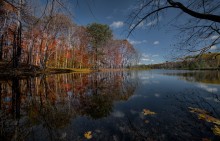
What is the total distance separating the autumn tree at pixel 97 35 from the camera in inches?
1378

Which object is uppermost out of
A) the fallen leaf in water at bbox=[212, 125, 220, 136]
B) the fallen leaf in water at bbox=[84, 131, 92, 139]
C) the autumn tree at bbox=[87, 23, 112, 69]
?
the autumn tree at bbox=[87, 23, 112, 69]

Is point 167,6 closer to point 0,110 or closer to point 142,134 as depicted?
point 142,134

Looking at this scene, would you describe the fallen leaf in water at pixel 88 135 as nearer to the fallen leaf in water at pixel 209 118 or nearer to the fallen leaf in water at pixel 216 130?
the fallen leaf in water at pixel 216 130

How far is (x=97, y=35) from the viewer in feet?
115

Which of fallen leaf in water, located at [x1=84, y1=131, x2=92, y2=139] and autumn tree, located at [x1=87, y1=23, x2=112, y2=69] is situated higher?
autumn tree, located at [x1=87, y1=23, x2=112, y2=69]

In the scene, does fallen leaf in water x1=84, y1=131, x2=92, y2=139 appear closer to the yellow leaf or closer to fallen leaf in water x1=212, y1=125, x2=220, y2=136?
the yellow leaf

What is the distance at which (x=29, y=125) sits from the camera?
292cm

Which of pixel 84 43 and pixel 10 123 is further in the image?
pixel 84 43

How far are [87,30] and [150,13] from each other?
3492 cm

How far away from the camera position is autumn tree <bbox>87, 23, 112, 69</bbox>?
35000 mm

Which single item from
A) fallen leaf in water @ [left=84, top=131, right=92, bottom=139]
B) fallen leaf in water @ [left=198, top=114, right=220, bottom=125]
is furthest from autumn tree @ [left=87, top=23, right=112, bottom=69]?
fallen leaf in water @ [left=84, top=131, right=92, bottom=139]

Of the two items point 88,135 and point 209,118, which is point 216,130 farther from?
point 88,135

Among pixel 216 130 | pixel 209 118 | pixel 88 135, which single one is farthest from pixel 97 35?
pixel 216 130

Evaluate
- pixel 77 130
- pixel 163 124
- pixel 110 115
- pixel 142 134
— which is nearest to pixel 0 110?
pixel 77 130
